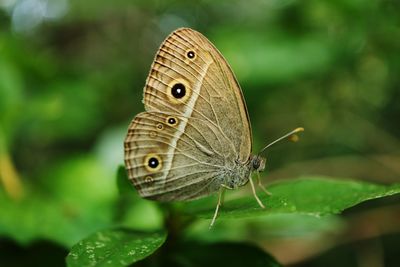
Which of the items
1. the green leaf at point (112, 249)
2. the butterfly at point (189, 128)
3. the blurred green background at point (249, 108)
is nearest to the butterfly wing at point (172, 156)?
the butterfly at point (189, 128)

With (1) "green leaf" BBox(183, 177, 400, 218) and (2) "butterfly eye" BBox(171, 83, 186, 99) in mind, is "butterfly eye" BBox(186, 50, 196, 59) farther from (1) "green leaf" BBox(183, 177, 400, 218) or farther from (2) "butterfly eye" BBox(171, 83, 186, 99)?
(1) "green leaf" BBox(183, 177, 400, 218)

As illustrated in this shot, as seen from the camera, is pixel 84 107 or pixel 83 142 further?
pixel 83 142

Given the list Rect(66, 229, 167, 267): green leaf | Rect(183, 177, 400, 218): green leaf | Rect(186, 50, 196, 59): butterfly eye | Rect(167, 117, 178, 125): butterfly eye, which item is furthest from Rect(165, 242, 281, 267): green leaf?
Rect(186, 50, 196, 59): butterfly eye

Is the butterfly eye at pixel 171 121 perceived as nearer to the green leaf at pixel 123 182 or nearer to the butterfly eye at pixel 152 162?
the butterfly eye at pixel 152 162

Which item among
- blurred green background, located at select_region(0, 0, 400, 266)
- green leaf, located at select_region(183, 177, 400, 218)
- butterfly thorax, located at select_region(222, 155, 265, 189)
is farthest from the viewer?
blurred green background, located at select_region(0, 0, 400, 266)

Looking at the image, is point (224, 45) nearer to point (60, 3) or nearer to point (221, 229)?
point (221, 229)

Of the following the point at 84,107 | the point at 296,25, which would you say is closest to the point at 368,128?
the point at 296,25
